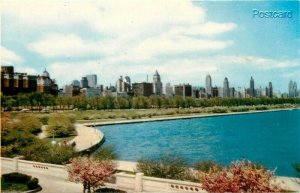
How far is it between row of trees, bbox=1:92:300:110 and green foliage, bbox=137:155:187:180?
15.3m

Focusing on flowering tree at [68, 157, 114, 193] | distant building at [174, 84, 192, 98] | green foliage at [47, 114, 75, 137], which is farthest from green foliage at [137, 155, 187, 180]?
distant building at [174, 84, 192, 98]

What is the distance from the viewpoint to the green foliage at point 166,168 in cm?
1572

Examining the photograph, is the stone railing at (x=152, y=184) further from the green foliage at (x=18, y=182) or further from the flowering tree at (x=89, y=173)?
the green foliage at (x=18, y=182)

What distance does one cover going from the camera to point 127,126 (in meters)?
62.4

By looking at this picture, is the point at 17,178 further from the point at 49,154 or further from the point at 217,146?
the point at 217,146

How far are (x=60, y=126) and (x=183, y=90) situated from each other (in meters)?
141

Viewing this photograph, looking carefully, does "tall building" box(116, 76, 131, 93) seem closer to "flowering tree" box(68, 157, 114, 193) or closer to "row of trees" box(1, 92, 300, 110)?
"row of trees" box(1, 92, 300, 110)

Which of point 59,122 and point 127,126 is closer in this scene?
point 59,122

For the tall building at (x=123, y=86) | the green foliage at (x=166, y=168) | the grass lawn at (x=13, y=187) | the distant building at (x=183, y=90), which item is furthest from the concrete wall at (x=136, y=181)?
the distant building at (x=183, y=90)

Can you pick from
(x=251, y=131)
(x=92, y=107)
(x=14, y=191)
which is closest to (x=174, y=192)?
(x=14, y=191)

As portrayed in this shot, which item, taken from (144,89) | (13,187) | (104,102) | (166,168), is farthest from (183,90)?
(13,187)

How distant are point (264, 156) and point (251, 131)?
23.0 meters

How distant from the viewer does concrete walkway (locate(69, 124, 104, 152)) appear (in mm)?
32031

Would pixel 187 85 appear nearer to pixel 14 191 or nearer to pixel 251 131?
pixel 251 131
